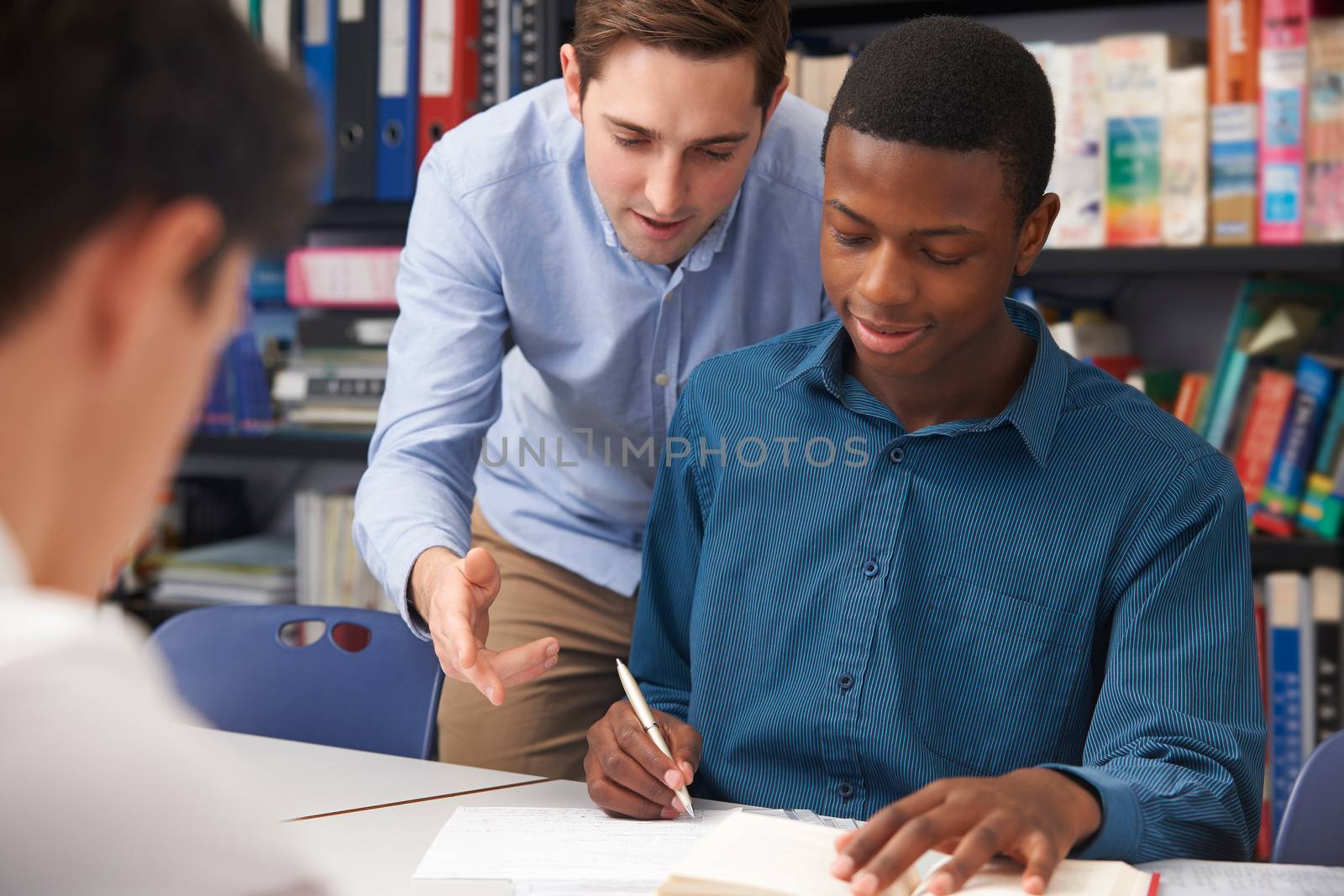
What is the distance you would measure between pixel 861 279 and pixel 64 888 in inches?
34.1

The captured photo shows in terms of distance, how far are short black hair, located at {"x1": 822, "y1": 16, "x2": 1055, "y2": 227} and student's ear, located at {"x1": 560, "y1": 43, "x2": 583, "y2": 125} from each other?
15.2 inches

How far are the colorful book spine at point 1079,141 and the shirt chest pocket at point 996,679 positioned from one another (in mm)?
1008

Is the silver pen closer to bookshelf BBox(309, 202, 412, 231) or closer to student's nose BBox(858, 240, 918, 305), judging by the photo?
student's nose BBox(858, 240, 918, 305)

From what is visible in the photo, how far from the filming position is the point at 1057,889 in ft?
2.95

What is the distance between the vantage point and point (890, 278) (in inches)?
45.7

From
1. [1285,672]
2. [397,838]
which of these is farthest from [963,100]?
[1285,672]

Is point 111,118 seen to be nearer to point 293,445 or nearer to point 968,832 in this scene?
point 968,832

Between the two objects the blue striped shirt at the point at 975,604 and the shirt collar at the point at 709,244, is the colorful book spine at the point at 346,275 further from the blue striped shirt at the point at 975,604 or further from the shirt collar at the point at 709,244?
the blue striped shirt at the point at 975,604

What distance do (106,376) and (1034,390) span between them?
906 mm

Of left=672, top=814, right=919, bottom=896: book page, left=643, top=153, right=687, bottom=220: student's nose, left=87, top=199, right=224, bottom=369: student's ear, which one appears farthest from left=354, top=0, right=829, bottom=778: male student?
left=87, top=199, right=224, bottom=369: student's ear

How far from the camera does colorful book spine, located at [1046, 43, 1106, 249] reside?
80.8 inches

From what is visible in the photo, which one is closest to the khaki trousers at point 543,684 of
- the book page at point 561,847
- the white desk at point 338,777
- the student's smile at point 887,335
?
the white desk at point 338,777

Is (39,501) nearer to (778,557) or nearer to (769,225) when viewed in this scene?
(778,557)

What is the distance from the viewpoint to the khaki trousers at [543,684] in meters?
1.68
